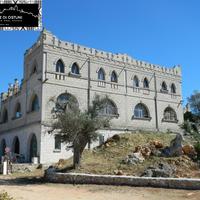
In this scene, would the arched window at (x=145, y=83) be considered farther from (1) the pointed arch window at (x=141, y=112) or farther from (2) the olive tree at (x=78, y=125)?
(2) the olive tree at (x=78, y=125)

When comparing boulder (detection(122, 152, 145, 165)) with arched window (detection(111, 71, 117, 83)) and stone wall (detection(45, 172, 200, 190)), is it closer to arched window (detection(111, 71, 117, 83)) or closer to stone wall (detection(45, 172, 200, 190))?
stone wall (detection(45, 172, 200, 190))

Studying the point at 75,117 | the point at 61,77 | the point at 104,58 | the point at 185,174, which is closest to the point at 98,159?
the point at 75,117

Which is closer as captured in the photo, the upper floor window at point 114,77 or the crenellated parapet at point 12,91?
the upper floor window at point 114,77

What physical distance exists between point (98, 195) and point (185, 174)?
567cm

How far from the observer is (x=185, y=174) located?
61.6 feet

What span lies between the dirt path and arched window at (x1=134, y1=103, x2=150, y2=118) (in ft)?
74.1

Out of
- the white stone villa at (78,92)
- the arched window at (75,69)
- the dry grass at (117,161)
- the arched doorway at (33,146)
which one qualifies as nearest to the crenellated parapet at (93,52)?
the white stone villa at (78,92)

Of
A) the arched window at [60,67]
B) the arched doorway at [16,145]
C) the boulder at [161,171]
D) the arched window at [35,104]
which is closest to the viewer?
the boulder at [161,171]

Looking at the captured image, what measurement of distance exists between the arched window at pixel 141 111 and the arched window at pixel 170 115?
3289 mm

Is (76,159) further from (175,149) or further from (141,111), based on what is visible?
(141,111)

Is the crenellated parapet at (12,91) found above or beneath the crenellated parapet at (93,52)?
beneath

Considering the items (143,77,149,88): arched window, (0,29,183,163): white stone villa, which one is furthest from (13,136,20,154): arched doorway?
(143,77,149,88): arched window

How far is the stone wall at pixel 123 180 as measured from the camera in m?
15.9

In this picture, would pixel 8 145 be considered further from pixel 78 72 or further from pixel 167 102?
pixel 167 102
